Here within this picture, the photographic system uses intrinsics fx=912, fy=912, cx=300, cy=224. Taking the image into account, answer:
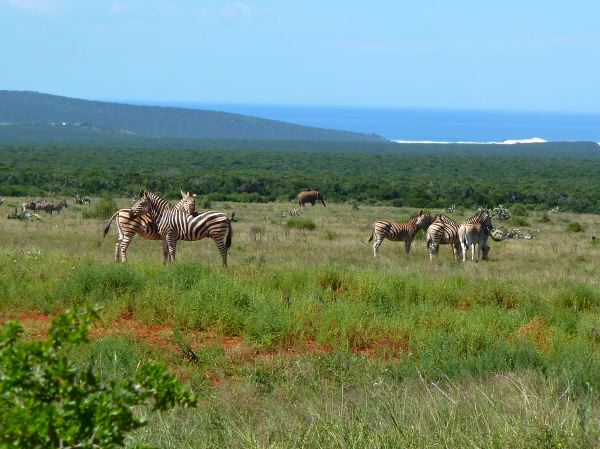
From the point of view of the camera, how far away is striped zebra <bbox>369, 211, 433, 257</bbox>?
70.2ft

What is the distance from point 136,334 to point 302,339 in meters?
1.87

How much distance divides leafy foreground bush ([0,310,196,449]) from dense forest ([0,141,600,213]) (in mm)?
44260

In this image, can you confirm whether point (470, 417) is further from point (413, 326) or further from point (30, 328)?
point (30, 328)

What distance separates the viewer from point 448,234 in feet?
69.1

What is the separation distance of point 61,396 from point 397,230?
18905 millimetres

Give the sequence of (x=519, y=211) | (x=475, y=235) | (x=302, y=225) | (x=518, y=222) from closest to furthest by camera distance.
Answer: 1. (x=475, y=235)
2. (x=302, y=225)
3. (x=518, y=222)
4. (x=519, y=211)

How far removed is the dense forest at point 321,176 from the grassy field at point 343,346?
1341 inches

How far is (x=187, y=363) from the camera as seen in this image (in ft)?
29.9

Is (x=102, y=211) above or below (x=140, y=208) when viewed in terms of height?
below

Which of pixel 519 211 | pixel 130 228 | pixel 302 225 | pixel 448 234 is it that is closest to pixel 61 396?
pixel 130 228

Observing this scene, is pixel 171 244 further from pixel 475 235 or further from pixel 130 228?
pixel 475 235

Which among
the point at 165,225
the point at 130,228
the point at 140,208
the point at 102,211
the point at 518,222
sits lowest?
the point at 102,211

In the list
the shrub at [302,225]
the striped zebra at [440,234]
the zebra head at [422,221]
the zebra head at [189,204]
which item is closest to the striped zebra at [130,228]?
the zebra head at [189,204]

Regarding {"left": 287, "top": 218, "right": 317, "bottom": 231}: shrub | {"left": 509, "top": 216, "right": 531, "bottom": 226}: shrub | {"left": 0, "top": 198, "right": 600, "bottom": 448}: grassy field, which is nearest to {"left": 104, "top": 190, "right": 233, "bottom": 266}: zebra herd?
{"left": 0, "top": 198, "right": 600, "bottom": 448}: grassy field
